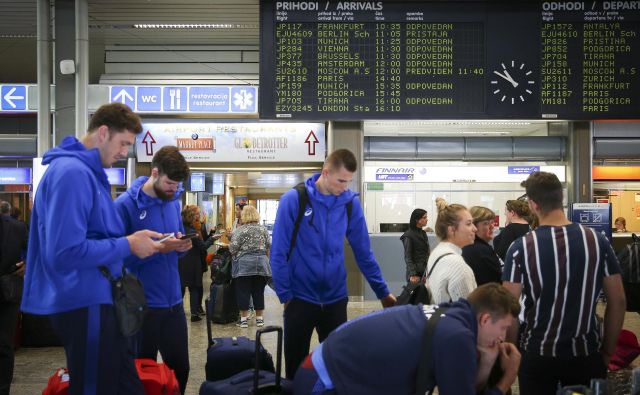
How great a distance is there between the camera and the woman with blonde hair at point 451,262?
3.42 meters

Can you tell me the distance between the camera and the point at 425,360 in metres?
2.27

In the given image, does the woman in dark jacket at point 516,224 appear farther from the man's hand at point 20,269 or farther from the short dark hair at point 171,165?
the man's hand at point 20,269

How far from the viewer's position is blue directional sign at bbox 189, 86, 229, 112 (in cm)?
888

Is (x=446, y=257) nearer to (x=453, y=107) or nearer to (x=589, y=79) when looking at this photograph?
(x=453, y=107)

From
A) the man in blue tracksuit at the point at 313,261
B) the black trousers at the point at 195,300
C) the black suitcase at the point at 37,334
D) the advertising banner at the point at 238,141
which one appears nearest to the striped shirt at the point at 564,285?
the man in blue tracksuit at the point at 313,261

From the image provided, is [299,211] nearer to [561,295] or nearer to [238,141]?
[561,295]

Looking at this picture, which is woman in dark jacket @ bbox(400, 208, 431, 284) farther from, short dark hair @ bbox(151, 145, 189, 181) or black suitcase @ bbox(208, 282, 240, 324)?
short dark hair @ bbox(151, 145, 189, 181)

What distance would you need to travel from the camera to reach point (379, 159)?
31.3ft

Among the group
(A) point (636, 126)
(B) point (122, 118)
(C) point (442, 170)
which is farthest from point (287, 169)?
(B) point (122, 118)

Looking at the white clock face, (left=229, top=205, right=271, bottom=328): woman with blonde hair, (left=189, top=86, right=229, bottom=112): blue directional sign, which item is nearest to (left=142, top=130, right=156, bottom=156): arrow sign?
(left=189, top=86, right=229, bottom=112): blue directional sign

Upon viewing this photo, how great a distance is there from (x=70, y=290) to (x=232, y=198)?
23.8 m

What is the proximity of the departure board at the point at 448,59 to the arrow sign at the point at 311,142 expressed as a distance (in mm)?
2130

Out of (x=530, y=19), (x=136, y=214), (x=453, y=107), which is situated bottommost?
(x=136, y=214)

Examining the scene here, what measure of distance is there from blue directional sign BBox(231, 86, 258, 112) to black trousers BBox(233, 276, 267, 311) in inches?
94.0
